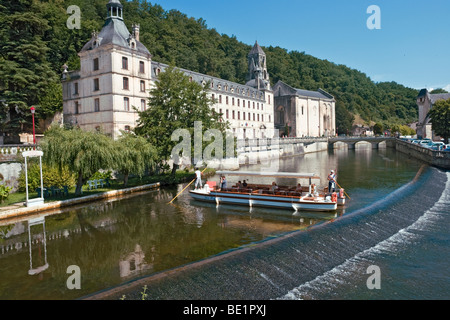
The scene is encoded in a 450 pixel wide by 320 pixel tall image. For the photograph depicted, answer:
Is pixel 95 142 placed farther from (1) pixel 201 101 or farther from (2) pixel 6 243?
(1) pixel 201 101

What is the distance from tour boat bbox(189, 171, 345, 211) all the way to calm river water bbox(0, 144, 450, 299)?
0.66m

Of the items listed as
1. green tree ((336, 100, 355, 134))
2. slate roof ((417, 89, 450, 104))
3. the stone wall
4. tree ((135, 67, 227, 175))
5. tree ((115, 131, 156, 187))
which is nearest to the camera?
tree ((115, 131, 156, 187))

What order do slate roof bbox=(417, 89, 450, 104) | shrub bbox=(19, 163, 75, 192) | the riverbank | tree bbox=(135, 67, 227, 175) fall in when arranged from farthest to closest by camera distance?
slate roof bbox=(417, 89, 450, 104)
tree bbox=(135, 67, 227, 175)
shrub bbox=(19, 163, 75, 192)
the riverbank

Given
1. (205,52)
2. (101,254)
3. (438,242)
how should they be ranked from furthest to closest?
(205,52), (438,242), (101,254)

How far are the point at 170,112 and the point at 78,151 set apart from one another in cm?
1077

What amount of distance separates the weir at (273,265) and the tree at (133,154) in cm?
1596

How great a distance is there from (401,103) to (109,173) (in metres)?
186

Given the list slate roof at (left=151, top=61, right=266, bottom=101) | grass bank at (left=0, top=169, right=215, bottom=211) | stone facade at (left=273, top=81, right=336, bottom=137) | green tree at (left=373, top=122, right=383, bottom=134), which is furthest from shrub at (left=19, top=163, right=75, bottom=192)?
green tree at (left=373, top=122, right=383, bottom=134)

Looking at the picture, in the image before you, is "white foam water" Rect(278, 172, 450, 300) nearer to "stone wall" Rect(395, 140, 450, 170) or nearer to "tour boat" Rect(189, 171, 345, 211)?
"tour boat" Rect(189, 171, 345, 211)

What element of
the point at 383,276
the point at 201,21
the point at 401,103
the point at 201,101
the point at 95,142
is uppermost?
the point at 201,21

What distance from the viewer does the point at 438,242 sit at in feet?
48.3

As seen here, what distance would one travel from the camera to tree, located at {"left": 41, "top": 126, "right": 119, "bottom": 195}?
2266cm

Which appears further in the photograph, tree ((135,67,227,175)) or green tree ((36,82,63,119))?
green tree ((36,82,63,119))
